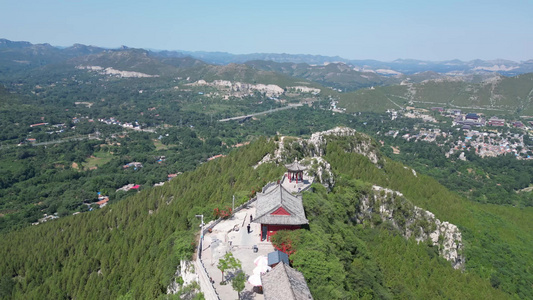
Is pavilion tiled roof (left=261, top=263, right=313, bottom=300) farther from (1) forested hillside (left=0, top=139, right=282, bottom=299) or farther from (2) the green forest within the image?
(1) forested hillside (left=0, top=139, right=282, bottom=299)

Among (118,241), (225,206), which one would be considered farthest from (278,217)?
(118,241)

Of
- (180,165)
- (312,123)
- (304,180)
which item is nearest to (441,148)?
(312,123)

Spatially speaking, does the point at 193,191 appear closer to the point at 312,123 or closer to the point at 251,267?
the point at 251,267

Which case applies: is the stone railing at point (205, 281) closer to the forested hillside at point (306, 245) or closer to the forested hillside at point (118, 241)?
the forested hillside at point (306, 245)

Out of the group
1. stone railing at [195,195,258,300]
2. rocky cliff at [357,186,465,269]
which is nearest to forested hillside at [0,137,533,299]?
rocky cliff at [357,186,465,269]

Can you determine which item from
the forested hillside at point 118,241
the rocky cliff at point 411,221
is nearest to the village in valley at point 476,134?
the rocky cliff at point 411,221

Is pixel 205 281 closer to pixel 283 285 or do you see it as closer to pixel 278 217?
pixel 283 285

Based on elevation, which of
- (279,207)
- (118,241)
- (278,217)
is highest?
(279,207)
